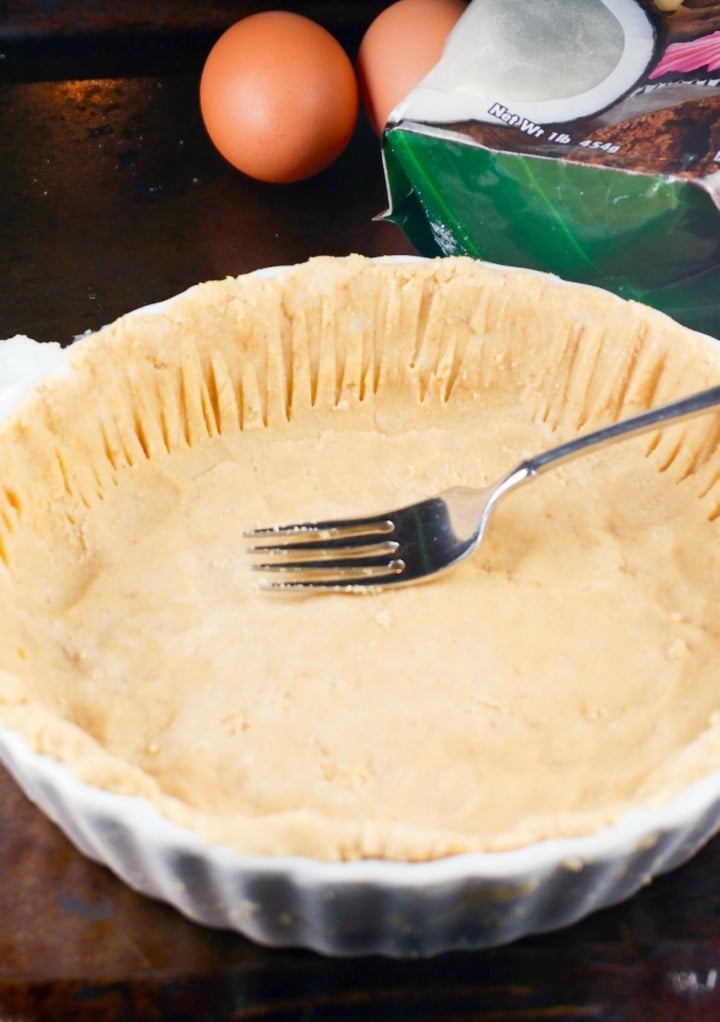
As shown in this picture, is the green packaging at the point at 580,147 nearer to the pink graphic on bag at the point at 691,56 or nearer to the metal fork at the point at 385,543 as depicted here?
the pink graphic on bag at the point at 691,56

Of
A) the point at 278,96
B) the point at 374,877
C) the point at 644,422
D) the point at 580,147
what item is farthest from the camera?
the point at 278,96

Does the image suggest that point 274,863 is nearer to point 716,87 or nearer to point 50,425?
point 50,425

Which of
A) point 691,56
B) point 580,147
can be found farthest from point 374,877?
point 691,56

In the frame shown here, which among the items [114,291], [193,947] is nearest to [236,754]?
[193,947]

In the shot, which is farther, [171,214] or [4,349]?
[171,214]

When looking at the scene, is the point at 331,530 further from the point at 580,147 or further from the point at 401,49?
the point at 401,49

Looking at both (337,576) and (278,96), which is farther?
(278,96)

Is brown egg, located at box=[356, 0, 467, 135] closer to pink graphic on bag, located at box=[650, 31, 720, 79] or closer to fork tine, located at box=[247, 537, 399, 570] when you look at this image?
pink graphic on bag, located at box=[650, 31, 720, 79]

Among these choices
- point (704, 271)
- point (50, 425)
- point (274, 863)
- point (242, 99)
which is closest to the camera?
point (274, 863)
